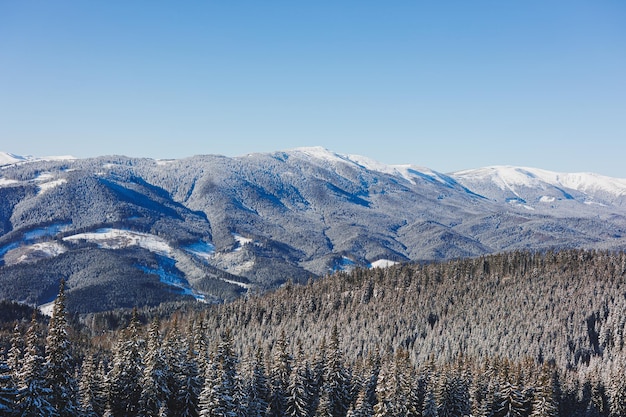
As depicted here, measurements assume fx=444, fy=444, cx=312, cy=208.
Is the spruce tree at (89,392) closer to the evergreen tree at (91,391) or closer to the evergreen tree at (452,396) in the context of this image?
the evergreen tree at (91,391)

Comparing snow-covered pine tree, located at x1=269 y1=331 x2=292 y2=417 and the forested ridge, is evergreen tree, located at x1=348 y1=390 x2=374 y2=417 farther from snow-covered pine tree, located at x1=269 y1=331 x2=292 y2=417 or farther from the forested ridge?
snow-covered pine tree, located at x1=269 y1=331 x2=292 y2=417

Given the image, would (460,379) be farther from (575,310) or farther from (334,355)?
(575,310)

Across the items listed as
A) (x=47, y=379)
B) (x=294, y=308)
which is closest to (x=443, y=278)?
(x=294, y=308)

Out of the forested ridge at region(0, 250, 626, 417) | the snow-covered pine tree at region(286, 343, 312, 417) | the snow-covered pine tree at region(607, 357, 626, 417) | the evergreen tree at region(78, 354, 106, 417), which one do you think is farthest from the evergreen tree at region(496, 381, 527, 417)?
the evergreen tree at region(78, 354, 106, 417)

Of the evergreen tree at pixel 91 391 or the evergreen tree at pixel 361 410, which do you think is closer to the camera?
the evergreen tree at pixel 91 391

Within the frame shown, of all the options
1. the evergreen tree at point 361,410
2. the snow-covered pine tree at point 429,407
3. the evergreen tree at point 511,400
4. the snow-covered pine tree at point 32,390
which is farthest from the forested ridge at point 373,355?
the evergreen tree at point 511,400

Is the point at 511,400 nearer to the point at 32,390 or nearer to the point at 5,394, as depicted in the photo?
the point at 32,390

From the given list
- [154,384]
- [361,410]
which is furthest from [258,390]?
[154,384]
